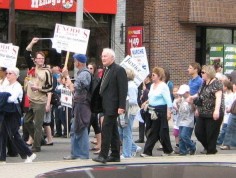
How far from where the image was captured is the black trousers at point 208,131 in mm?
10570

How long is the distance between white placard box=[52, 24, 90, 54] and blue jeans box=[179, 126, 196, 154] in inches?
95.0

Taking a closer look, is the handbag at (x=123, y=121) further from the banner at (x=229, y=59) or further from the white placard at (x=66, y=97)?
the banner at (x=229, y=59)

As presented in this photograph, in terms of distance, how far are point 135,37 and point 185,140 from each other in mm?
11405

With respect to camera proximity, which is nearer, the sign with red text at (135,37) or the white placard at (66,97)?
the white placard at (66,97)

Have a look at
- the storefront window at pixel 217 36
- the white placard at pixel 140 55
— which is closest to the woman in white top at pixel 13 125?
the white placard at pixel 140 55

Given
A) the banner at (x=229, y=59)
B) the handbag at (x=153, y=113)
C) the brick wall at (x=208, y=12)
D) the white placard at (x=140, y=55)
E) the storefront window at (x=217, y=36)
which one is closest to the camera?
the handbag at (x=153, y=113)

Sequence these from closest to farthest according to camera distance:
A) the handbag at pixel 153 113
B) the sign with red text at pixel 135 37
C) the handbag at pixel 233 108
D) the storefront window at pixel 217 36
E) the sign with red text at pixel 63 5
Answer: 1. the handbag at pixel 153 113
2. the handbag at pixel 233 108
3. the sign with red text at pixel 63 5
4. the sign with red text at pixel 135 37
5. the storefront window at pixel 217 36

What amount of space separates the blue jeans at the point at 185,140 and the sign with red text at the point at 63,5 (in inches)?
400

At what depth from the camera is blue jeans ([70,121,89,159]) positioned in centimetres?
977

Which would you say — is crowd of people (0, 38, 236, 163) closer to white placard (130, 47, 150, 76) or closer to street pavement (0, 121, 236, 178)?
street pavement (0, 121, 236, 178)

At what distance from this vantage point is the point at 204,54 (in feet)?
77.9

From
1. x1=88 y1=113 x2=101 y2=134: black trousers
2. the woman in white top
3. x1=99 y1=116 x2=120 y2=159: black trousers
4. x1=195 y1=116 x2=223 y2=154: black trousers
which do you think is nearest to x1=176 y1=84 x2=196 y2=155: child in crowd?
x1=195 y1=116 x2=223 y2=154: black trousers

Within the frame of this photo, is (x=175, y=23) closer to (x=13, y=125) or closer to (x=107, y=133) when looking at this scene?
(x=13, y=125)

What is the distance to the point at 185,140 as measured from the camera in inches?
432
